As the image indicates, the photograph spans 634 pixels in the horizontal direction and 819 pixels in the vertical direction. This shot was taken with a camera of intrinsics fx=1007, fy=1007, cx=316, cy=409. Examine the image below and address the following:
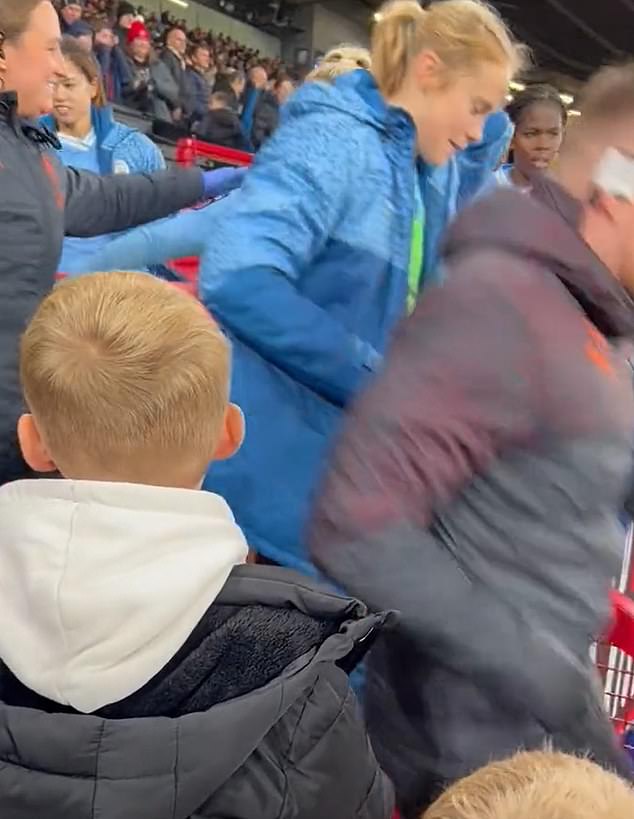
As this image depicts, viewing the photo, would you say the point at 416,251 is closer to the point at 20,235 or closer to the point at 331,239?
the point at 331,239

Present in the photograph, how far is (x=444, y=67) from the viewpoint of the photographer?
164 centimetres

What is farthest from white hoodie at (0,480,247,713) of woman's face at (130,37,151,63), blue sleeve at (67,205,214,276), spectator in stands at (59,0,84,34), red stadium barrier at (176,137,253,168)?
woman's face at (130,37,151,63)

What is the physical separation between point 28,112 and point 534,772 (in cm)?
177

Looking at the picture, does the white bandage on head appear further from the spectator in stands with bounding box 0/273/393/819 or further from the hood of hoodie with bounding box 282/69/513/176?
the hood of hoodie with bounding box 282/69/513/176

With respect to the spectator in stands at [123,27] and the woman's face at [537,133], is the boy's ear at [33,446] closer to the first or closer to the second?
the woman's face at [537,133]

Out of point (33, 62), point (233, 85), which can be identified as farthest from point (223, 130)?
point (33, 62)

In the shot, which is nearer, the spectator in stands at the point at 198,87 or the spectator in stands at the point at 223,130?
the spectator in stands at the point at 223,130

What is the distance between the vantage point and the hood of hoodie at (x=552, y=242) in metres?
1.00

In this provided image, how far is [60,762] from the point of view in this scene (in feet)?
3.00

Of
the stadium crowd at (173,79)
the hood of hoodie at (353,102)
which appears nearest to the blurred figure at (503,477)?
the hood of hoodie at (353,102)

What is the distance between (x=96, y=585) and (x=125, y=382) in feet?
0.67

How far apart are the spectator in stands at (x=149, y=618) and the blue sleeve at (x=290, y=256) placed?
0.36 metres

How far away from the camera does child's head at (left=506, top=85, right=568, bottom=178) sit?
2977 millimetres

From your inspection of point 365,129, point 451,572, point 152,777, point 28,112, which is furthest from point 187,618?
point 28,112
